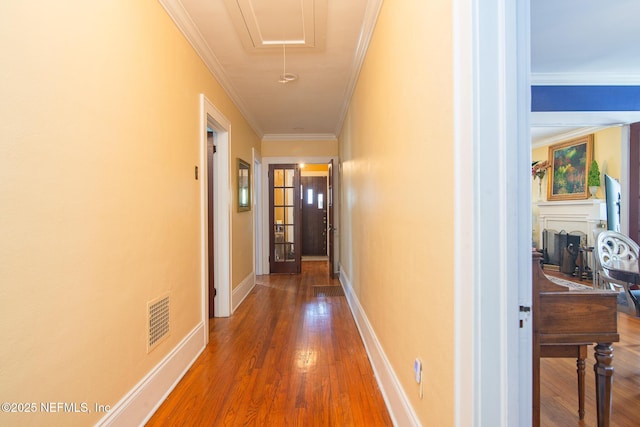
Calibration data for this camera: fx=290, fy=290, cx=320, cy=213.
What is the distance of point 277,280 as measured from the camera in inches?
199

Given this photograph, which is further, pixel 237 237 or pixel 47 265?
pixel 237 237

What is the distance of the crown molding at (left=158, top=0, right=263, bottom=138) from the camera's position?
198cm

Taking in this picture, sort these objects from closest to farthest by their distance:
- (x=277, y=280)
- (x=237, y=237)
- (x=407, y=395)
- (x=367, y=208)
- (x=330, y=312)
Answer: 1. (x=407, y=395)
2. (x=367, y=208)
3. (x=330, y=312)
4. (x=237, y=237)
5. (x=277, y=280)

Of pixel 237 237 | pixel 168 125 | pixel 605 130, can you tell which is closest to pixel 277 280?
pixel 237 237

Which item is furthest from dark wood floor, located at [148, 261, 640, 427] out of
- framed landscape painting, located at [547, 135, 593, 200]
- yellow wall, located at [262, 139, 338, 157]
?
yellow wall, located at [262, 139, 338, 157]

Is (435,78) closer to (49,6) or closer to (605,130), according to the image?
(49,6)

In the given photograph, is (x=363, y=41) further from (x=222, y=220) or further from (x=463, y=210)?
(x=222, y=220)

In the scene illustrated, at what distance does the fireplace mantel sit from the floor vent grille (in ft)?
20.0

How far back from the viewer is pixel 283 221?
5566 millimetres

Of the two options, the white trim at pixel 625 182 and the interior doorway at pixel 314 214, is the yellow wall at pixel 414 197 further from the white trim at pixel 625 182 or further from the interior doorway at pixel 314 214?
the interior doorway at pixel 314 214

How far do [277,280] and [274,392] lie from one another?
3147 millimetres

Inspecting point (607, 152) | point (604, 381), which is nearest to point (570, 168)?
point (607, 152)

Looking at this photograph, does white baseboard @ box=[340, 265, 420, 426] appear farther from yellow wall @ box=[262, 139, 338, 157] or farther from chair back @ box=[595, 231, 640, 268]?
yellow wall @ box=[262, 139, 338, 157]

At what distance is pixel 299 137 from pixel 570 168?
16.1ft
